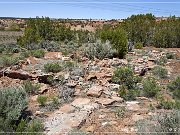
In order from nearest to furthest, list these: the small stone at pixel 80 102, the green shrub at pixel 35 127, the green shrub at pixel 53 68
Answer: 1. the green shrub at pixel 35 127
2. the small stone at pixel 80 102
3. the green shrub at pixel 53 68

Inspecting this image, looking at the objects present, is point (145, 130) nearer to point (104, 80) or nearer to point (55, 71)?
point (104, 80)

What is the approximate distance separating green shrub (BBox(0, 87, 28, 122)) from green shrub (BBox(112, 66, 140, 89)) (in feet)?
10.8

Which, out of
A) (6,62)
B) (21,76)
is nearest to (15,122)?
(21,76)

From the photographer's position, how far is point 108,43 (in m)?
16.9

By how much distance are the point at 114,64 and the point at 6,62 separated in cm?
419

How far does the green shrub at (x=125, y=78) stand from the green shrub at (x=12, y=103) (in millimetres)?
3291

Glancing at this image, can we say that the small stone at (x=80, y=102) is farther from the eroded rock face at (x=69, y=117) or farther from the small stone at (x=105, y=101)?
the small stone at (x=105, y=101)

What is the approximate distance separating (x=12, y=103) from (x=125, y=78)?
3.96m

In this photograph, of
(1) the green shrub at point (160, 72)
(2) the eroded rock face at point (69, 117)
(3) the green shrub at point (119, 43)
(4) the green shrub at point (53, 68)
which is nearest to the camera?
(2) the eroded rock face at point (69, 117)

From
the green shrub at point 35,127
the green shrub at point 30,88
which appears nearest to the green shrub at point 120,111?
the green shrub at point 35,127

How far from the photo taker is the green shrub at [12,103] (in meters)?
8.69

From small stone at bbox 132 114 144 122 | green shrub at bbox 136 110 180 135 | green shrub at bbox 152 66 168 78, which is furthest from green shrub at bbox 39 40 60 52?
green shrub at bbox 136 110 180 135

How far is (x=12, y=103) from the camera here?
9.09 metres

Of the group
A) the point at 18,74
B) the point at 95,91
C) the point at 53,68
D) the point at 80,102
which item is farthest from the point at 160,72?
the point at 18,74
